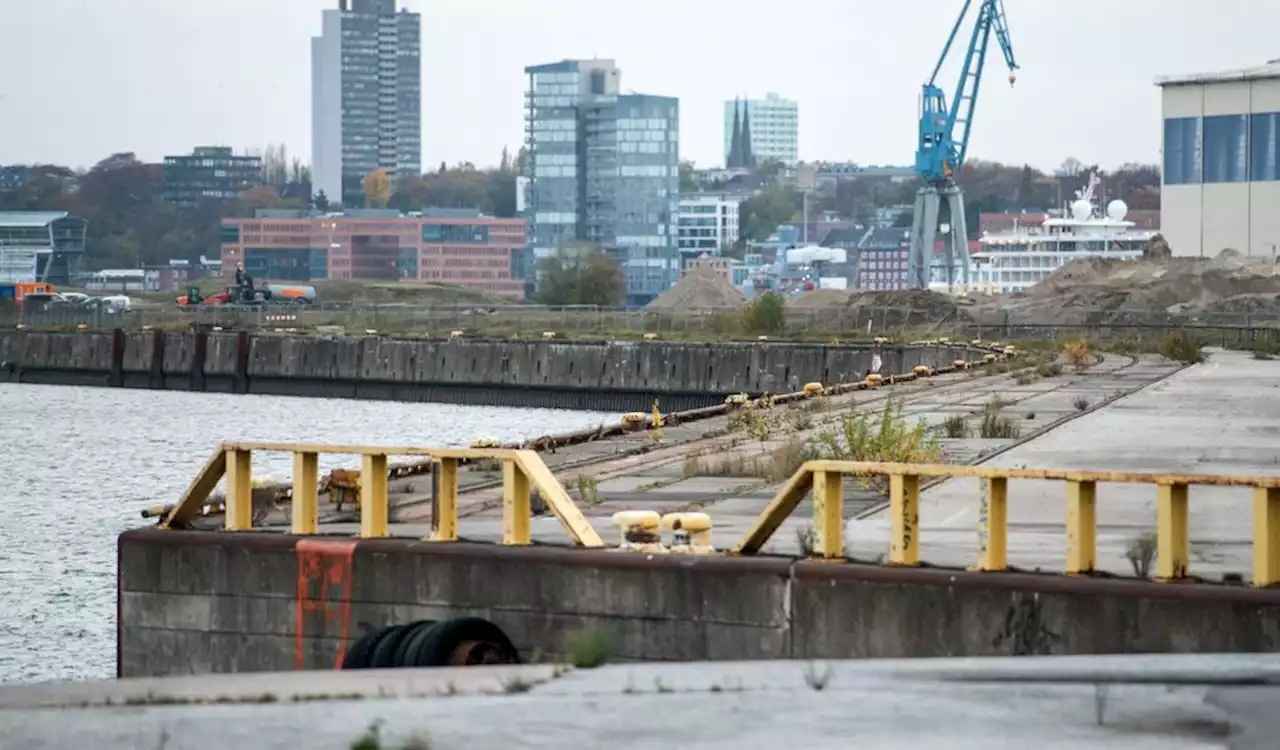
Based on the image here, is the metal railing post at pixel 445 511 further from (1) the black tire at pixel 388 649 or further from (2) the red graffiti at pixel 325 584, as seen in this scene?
(1) the black tire at pixel 388 649

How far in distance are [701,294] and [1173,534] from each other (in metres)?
107

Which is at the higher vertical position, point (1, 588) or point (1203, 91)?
point (1203, 91)

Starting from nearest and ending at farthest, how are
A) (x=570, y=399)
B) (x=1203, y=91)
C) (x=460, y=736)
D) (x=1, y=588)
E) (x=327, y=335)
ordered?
(x=460, y=736) → (x=1, y=588) → (x=570, y=399) → (x=327, y=335) → (x=1203, y=91)

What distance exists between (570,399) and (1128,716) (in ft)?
197

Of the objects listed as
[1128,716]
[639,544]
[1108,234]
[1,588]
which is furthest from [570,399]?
[1108,234]

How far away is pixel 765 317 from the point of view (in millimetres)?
83375

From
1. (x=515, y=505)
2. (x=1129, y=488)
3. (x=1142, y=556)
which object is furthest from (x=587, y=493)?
(x=1142, y=556)

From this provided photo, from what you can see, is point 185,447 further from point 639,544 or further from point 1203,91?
point 1203,91

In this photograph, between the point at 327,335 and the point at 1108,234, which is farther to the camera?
the point at 1108,234

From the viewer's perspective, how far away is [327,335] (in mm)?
83312

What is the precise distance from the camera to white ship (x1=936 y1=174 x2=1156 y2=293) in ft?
499

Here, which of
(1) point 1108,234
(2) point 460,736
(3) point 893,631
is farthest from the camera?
(1) point 1108,234

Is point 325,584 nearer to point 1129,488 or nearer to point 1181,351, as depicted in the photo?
point 1129,488

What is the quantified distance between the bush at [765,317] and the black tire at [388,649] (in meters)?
69.2
